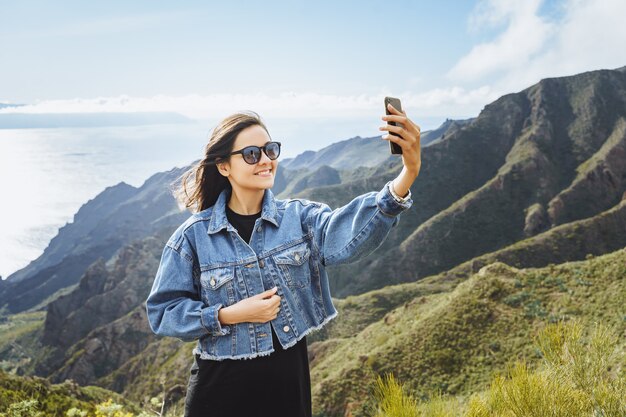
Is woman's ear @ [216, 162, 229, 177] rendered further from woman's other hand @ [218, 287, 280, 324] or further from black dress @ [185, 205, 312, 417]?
black dress @ [185, 205, 312, 417]

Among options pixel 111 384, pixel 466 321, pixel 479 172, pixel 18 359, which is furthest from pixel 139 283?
pixel 466 321

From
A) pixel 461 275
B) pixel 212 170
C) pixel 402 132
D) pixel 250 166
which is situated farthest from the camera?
pixel 461 275

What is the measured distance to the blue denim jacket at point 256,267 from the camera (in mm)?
2373

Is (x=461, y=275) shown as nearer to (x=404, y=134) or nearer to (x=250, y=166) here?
(x=250, y=166)

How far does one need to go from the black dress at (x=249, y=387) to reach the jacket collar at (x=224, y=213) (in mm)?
651

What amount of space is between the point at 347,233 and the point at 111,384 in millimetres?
62342

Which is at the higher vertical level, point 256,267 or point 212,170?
point 212,170

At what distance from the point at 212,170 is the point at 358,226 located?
111 centimetres

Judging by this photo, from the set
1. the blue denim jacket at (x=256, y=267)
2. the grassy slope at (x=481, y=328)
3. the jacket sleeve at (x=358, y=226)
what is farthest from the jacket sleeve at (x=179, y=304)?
the grassy slope at (x=481, y=328)

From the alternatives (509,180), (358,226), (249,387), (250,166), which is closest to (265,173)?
(250,166)

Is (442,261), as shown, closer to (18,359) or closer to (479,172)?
(479,172)

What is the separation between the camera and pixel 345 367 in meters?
20.5

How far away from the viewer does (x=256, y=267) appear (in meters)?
2.49

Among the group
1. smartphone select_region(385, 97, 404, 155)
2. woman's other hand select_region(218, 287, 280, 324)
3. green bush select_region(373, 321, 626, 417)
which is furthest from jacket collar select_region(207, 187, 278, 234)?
green bush select_region(373, 321, 626, 417)
